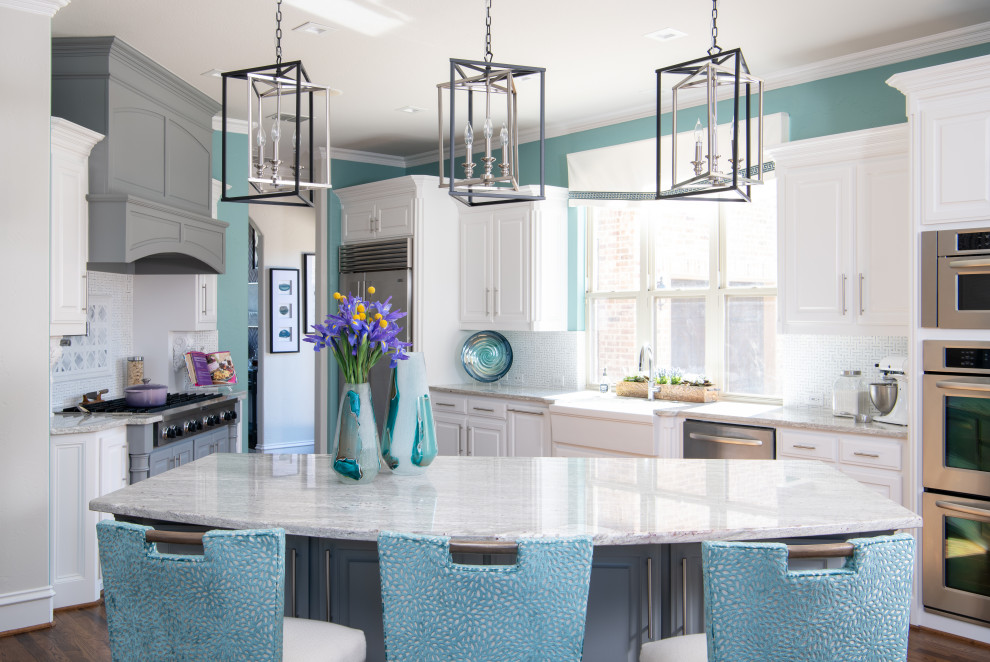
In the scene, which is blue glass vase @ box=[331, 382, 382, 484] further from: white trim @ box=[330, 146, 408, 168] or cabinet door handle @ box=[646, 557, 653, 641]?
white trim @ box=[330, 146, 408, 168]

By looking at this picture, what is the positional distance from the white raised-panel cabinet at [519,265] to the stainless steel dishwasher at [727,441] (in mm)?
1485

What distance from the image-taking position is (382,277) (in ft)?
19.7

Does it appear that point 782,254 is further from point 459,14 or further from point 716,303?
point 459,14

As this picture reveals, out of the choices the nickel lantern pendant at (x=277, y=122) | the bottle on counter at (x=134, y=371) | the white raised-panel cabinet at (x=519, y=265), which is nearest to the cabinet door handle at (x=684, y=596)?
the nickel lantern pendant at (x=277, y=122)

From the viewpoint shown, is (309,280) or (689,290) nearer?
(689,290)

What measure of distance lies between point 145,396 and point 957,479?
164 inches

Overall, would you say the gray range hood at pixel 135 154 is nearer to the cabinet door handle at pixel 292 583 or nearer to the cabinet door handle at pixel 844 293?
the cabinet door handle at pixel 292 583

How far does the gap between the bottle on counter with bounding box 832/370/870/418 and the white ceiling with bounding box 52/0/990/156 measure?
1.74m

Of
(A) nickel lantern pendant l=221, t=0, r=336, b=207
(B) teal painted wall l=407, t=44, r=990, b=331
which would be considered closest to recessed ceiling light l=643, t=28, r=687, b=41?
(B) teal painted wall l=407, t=44, r=990, b=331

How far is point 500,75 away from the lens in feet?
7.09

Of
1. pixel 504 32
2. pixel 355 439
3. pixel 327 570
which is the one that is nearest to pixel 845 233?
pixel 504 32

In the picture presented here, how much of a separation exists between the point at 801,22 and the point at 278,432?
20.2ft

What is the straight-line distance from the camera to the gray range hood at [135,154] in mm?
3900

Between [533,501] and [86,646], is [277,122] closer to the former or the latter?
[533,501]
